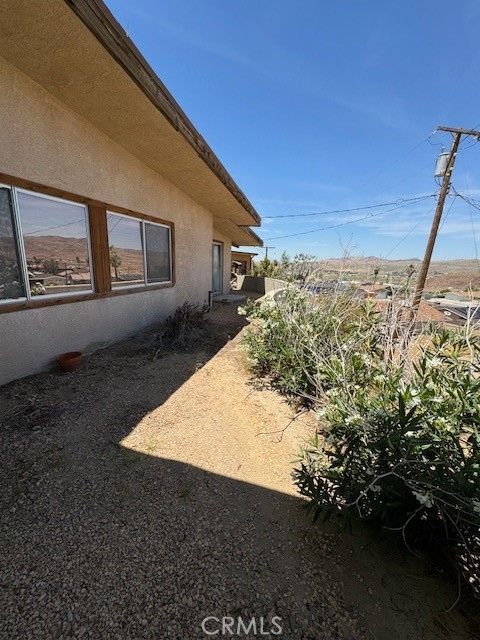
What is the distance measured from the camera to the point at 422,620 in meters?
1.22

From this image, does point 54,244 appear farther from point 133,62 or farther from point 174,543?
point 174,543

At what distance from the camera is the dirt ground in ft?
3.92

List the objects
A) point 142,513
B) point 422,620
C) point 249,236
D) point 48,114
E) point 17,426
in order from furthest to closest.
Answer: point 249,236 < point 48,114 < point 17,426 < point 142,513 < point 422,620

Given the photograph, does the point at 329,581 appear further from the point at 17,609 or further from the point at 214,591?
the point at 17,609

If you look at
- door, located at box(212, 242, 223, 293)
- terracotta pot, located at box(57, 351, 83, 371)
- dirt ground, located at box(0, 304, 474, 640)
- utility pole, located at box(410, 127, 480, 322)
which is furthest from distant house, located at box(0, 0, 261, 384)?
utility pole, located at box(410, 127, 480, 322)

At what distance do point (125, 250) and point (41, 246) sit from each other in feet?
4.85

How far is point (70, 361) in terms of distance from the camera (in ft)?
10.8

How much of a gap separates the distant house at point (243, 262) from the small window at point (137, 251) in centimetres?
1381

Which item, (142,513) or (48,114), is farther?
(48,114)

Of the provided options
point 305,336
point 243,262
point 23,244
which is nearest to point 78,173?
point 23,244

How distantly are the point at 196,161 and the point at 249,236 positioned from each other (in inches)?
301

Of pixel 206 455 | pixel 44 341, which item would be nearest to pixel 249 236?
pixel 44 341

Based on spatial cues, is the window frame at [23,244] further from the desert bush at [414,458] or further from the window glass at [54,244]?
the desert bush at [414,458]

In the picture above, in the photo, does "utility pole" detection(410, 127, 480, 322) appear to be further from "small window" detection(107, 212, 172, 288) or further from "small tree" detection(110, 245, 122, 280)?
"small tree" detection(110, 245, 122, 280)
